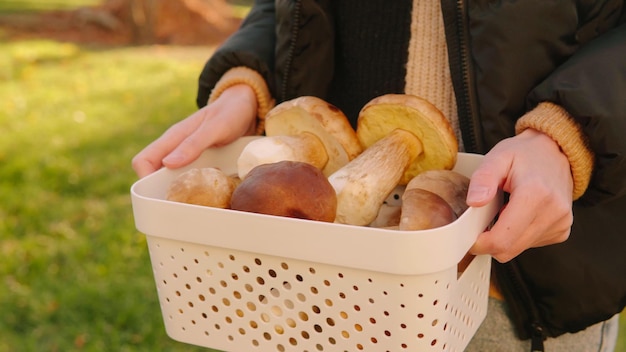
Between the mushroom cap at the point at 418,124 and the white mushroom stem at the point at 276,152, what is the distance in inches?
4.1

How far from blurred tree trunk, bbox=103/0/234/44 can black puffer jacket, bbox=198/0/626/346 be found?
7709 millimetres

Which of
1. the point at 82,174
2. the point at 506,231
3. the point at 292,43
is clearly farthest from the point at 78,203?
the point at 506,231

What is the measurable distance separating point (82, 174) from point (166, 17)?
5.24 meters

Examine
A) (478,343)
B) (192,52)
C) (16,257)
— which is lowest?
(192,52)

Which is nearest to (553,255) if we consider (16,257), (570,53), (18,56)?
(570,53)

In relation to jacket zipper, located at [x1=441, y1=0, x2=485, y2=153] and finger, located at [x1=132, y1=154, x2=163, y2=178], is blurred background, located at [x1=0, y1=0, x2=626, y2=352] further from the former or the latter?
jacket zipper, located at [x1=441, y1=0, x2=485, y2=153]

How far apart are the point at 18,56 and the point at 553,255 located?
687cm

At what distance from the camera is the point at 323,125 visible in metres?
1.27

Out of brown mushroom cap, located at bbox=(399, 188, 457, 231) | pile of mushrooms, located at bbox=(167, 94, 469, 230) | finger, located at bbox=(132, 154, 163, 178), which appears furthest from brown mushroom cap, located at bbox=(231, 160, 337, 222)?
finger, located at bbox=(132, 154, 163, 178)

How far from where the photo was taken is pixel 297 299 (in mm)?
1066

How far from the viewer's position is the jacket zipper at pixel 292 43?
5.02 feet

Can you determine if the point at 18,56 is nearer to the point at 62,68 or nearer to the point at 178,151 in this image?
the point at 62,68

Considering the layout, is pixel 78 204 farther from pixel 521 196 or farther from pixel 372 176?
pixel 521 196

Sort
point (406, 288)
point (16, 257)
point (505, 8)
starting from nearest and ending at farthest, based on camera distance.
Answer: point (406, 288), point (505, 8), point (16, 257)
